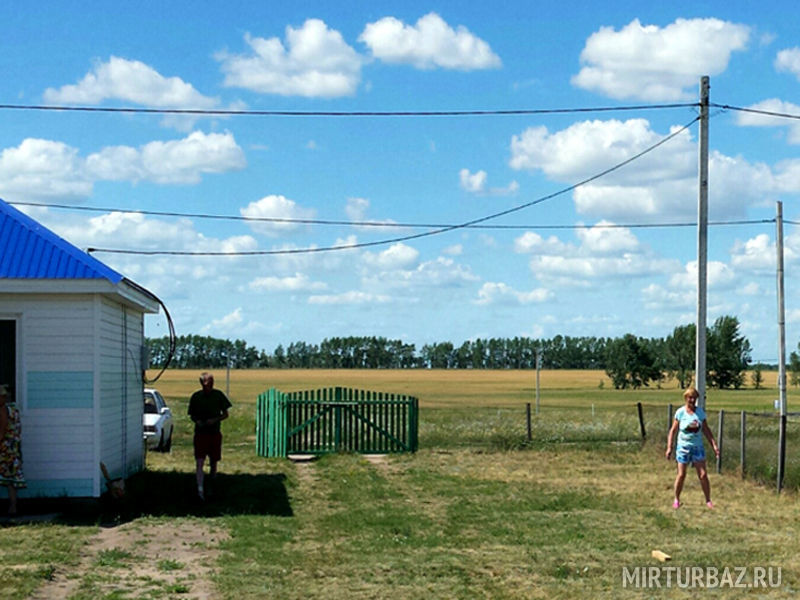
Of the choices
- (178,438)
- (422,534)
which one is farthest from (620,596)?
(178,438)

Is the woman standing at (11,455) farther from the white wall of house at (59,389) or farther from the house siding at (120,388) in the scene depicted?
the house siding at (120,388)

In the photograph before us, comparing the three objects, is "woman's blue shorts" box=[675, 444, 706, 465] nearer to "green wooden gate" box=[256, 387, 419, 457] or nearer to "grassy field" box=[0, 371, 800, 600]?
"grassy field" box=[0, 371, 800, 600]

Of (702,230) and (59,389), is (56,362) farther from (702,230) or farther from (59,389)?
(702,230)

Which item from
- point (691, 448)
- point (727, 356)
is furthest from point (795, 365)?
point (691, 448)

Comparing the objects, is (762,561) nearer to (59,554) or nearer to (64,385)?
(59,554)

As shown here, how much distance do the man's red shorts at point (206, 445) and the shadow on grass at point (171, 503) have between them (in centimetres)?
45

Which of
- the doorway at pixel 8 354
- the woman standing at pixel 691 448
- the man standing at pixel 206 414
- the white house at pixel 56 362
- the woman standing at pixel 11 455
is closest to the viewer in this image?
the woman standing at pixel 11 455

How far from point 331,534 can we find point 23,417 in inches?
187

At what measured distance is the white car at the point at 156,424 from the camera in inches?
948

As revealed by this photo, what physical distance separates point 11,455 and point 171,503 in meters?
2.37

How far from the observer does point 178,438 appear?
29516mm

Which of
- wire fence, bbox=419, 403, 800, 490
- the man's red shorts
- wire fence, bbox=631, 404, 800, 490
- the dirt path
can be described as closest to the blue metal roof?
the man's red shorts

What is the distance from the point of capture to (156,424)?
24250 mm

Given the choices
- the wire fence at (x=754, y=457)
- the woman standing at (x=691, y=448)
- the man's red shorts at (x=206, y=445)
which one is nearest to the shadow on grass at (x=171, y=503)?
the man's red shorts at (x=206, y=445)
